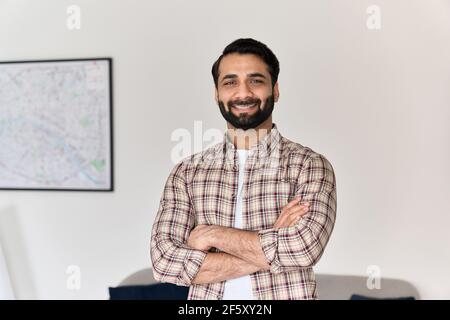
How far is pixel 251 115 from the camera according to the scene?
1.68m

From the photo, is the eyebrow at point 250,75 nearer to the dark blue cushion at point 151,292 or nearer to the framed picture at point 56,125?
the framed picture at point 56,125

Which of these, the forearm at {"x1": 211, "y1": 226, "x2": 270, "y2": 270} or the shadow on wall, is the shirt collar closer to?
the forearm at {"x1": 211, "y1": 226, "x2": 270, "y2": 270}

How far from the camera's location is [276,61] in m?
1.77

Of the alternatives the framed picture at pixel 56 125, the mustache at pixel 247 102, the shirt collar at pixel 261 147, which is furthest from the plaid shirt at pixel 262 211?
the framed picture at pixel 56 125

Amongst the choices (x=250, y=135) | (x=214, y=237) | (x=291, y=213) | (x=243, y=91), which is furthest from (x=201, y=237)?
(x=243, y=91)

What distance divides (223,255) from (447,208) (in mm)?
889

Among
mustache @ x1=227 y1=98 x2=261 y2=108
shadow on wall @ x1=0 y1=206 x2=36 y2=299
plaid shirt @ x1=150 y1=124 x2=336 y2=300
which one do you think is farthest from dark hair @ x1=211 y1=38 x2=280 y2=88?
shadow on wall @ x1=0 y1=206 x2=36 y2=299

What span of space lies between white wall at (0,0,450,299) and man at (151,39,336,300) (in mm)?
100

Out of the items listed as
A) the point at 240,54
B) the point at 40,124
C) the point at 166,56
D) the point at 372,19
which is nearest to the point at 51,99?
the point at 40,124

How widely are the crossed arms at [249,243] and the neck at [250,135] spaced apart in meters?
0.20

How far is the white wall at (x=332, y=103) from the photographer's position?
5.83 feet

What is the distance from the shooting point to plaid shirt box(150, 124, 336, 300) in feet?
4.97

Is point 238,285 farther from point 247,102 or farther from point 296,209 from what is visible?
point 247,102

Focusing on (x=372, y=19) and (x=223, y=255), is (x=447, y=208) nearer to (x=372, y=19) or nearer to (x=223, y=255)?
(x=372, y=19)
